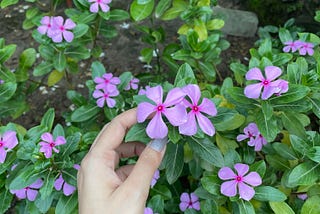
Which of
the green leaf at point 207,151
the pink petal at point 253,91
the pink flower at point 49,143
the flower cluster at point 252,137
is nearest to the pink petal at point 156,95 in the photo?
the green leaf at point 207,151

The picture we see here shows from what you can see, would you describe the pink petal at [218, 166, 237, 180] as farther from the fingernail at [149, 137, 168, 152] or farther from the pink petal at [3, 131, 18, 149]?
the pink petal at [3, 131, 18, 149]

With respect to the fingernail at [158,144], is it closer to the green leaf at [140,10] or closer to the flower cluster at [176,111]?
the flower cluster at [176,111]

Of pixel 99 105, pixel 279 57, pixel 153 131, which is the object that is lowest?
pixel 99 105

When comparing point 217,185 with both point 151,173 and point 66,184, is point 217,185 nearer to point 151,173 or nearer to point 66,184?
point 151,173

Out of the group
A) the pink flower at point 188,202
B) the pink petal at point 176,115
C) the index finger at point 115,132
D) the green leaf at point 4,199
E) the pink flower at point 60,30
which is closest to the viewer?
the pink petal at point 176,115

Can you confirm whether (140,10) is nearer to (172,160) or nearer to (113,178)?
(172,160)

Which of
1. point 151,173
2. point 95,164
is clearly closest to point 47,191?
point 95,164
